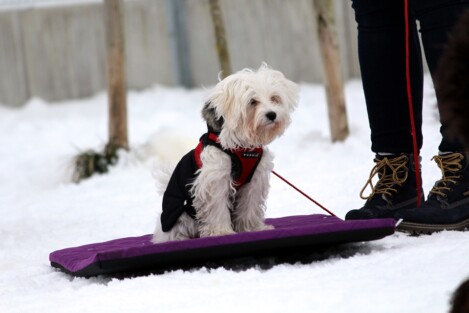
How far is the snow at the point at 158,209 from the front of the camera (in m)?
2.71

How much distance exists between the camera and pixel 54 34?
1269 centimetres

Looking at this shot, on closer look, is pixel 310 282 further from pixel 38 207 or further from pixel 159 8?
pixel 159 8

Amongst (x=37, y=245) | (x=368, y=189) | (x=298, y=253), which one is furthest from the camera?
(x=368, y=189)

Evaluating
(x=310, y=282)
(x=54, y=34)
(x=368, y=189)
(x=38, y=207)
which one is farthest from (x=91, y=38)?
(x=310, y=282)

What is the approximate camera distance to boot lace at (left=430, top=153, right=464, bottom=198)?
377cm

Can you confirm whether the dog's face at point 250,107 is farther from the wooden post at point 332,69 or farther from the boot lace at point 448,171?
the wooden post at point 332,69

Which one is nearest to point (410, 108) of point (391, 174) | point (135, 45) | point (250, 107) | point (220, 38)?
point (391, 174)

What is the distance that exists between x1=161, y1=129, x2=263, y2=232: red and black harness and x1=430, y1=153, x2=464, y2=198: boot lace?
0.69 meters

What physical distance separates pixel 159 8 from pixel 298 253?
9174 millimetres

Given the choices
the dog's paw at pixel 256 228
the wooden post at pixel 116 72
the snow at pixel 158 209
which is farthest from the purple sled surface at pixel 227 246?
the wooden post at pixel 116 72

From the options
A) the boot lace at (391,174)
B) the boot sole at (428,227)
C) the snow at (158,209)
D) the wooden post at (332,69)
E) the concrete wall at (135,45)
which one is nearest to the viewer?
the snow at (158,209)

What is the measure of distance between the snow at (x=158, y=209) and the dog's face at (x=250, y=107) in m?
0.23

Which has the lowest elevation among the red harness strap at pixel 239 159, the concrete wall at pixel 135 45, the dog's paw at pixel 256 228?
the dog's paw at pixel 256 228

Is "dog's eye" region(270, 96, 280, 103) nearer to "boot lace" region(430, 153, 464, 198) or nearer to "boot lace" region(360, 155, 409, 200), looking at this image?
"boot lace" region(360, 155, 409, 200)
